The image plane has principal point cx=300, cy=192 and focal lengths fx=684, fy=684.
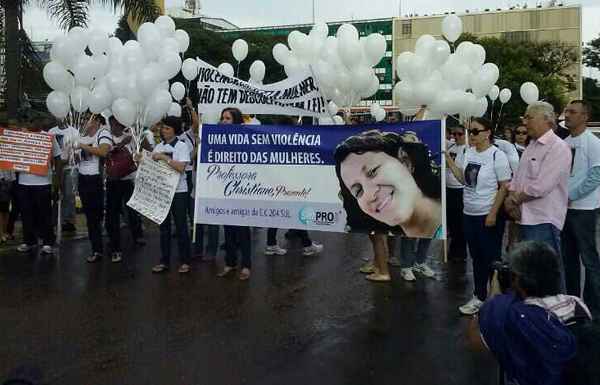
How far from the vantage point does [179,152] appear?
7680mm

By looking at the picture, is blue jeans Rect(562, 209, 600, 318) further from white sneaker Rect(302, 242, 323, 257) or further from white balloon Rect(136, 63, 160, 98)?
white balloon Rect(136, 63, 160, 98)

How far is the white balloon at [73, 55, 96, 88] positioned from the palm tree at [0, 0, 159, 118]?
9.11 ft

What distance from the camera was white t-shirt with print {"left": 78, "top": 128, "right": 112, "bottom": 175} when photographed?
8.23 meters

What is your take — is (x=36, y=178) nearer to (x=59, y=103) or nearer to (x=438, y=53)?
(x=59, y=103)

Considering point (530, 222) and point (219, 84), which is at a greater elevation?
point (219, 84)

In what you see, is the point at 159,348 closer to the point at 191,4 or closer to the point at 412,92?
the point at 412,92

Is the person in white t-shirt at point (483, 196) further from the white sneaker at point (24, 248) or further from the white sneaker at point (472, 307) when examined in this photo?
the white sneaker at point (24, 248)

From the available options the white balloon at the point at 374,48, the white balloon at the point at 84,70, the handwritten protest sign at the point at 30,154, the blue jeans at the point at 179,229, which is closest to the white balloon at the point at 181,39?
the white balloon at the point at 84,70

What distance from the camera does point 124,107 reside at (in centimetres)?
809

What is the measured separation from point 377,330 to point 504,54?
51.5m

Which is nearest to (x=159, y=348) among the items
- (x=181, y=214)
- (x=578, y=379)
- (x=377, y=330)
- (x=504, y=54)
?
(x=377, y=330)

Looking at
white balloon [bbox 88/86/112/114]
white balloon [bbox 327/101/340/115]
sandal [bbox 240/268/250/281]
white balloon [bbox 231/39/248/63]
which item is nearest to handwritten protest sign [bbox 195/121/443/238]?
sandal [bbox 240/268/250/281]

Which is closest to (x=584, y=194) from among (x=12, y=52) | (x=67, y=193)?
(x=67, y=193)

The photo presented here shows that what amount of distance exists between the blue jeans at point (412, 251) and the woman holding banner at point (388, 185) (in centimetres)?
59
